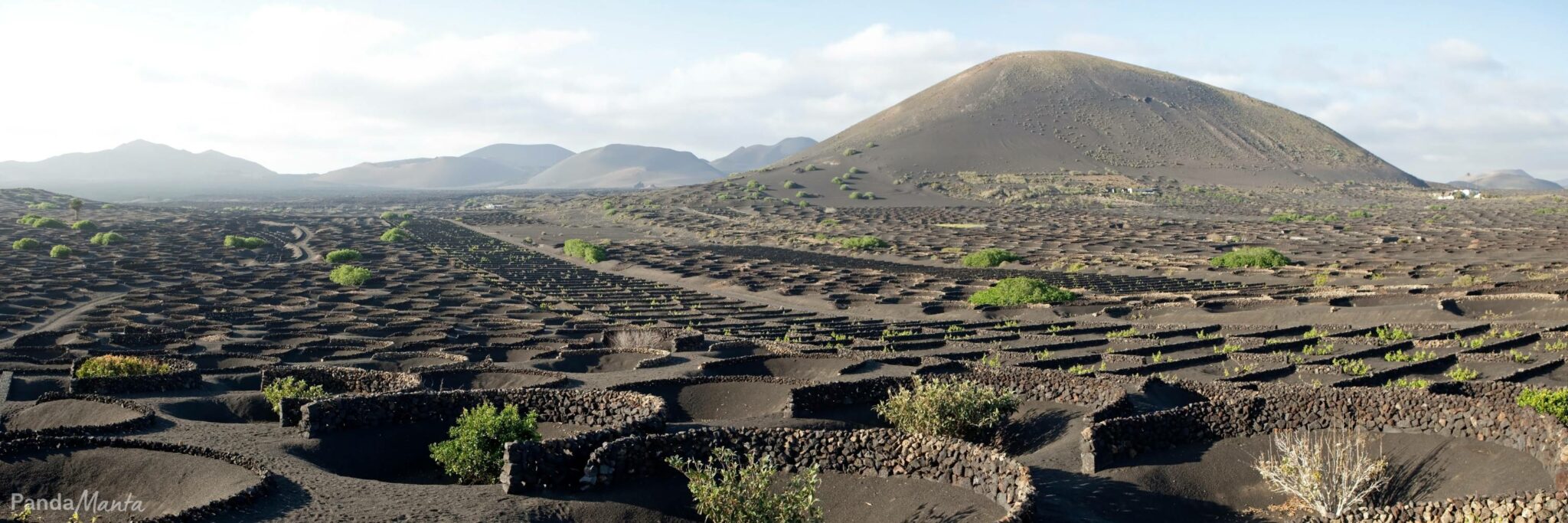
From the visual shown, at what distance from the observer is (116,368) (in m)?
24.8

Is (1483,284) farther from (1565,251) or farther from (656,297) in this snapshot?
(656,297)

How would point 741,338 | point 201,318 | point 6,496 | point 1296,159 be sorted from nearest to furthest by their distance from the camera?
point 6,496 < point 741,338 < point 201,318 < point 1296,159

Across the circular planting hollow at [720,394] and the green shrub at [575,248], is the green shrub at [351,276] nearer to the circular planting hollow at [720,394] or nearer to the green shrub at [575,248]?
the green shrub at [575,248]

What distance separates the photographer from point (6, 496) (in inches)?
617

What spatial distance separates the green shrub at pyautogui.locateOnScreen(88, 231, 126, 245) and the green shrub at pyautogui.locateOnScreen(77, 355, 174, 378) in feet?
204

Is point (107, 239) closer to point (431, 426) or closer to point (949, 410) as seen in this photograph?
point (431, 426)

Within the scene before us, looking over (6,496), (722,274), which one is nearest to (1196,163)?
(722,274)

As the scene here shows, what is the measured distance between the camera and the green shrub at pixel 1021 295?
45.1 m

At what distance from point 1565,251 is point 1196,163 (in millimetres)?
108188

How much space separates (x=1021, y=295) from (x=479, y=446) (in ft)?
105

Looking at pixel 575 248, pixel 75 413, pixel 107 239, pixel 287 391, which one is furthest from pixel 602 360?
pixel 107 239

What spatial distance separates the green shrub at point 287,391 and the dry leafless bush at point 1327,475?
59.8ft

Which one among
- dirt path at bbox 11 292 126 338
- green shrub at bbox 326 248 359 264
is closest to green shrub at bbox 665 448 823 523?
dirt path at bbox 11 292 126 338

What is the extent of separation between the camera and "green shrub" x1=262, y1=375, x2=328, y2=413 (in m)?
22.4
